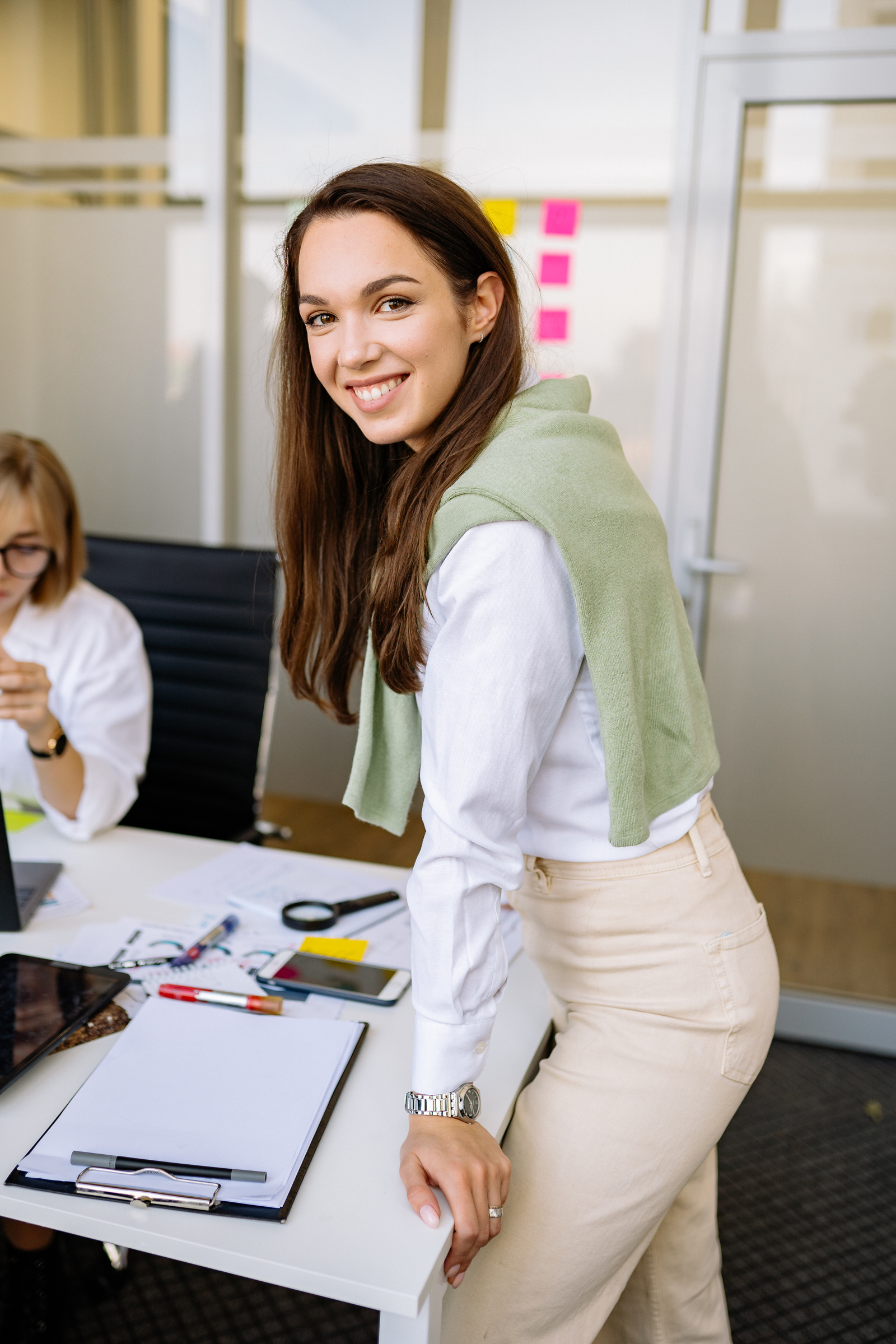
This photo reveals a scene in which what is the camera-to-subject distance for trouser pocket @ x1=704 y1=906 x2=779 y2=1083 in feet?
3.18

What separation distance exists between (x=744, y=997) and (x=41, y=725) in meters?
1.09

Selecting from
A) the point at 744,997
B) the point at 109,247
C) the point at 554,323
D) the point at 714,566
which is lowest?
the point at 744,997

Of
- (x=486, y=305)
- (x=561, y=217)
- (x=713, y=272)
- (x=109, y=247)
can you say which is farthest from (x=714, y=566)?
(x=109, y=247)

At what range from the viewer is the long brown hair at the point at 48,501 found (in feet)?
5.75

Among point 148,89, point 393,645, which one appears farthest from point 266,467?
point 393,645

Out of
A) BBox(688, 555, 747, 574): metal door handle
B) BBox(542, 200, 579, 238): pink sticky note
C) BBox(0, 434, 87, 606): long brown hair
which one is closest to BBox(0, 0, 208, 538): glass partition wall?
BBox(542, 200, 579, 238): pink sticky note

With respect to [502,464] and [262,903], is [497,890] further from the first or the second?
[262,903]

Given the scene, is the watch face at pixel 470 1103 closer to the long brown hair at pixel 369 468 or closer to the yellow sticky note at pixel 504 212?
the long brown hair at pixel 369 468

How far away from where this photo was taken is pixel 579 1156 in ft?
3.13

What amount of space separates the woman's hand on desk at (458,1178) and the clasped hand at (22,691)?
0.90m

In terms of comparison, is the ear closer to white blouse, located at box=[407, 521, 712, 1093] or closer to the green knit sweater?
the green knit sweater

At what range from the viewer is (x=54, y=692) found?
1.86 meters

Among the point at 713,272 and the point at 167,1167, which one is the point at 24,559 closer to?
the point at 167,1167

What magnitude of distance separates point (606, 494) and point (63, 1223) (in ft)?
2.38
